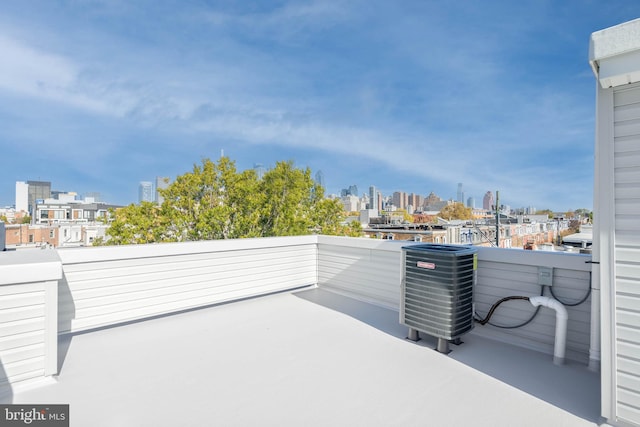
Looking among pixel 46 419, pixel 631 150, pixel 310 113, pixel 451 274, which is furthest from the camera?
pixel 310 113

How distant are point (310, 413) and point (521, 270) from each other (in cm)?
238

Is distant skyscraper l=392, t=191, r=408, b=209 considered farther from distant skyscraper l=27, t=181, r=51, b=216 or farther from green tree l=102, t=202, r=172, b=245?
distant skyscraper l=27, t=181, r=51, b=216

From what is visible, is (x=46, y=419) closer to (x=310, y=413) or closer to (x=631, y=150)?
(x=310, y=413)

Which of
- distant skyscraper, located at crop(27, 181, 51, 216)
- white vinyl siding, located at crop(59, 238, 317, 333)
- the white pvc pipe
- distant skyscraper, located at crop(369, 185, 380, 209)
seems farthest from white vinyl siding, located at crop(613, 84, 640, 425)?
distant skyscraper, located at crop(369, 185, 380, 209)

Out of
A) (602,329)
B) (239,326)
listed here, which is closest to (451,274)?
(602,329)

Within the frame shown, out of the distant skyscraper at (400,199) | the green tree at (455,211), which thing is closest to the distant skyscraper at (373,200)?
A: the distant skyscraper at (400,199)

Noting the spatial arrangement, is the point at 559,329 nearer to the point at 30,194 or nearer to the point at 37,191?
the point at 30,194

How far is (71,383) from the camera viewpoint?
234 cm

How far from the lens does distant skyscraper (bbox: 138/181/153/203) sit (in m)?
10.4

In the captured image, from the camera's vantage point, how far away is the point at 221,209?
9.52m

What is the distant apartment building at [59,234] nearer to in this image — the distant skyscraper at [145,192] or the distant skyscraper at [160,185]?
the distant skyscraper at [145,192]

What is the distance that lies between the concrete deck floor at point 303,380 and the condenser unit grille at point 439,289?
246 millimetres

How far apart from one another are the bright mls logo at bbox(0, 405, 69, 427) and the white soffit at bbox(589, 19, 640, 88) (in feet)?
12.1

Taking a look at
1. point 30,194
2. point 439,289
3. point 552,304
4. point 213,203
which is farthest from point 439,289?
point 30,194
